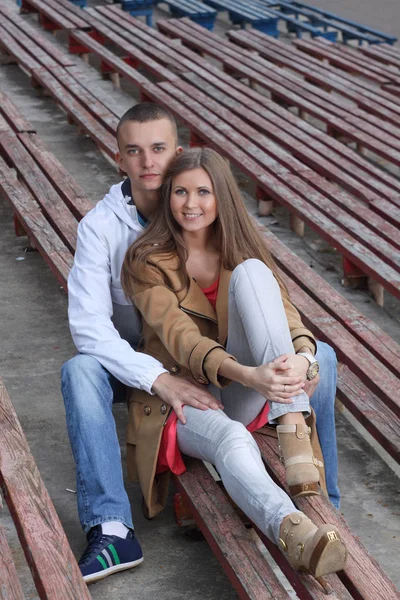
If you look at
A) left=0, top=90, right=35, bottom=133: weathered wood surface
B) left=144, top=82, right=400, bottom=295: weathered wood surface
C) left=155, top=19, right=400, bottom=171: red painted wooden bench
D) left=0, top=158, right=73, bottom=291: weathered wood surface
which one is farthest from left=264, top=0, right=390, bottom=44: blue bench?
left=0, top=158, right=73, bottom=291: weathered wood surface

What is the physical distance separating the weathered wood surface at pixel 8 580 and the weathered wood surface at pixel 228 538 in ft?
1.71

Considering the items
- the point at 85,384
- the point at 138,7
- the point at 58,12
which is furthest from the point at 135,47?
the point at 85,384

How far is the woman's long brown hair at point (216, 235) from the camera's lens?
2922mm

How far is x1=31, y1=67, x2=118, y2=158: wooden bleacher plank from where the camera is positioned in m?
5.68

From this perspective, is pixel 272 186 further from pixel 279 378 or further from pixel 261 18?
pixel 261 18

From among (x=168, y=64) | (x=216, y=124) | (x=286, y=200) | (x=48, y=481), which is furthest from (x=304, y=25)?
(x=48, y=481)

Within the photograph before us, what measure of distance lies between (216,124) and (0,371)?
2859 mm

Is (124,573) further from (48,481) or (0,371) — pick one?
(0,371)

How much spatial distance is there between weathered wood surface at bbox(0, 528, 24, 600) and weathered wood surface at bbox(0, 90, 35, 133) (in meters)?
3.98

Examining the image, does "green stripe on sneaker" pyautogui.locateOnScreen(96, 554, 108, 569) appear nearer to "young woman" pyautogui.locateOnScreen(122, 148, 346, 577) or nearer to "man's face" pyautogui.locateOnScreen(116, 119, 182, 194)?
"young woman" pyautogui.locateOnScreen(122, 148, 346, 577)

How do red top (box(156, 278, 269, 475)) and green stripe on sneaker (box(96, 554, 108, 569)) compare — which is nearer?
green stripe on sneaker (box(96, 554, 108, 569))

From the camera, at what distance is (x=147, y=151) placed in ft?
9.98

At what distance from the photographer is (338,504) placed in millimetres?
Answer: 2908

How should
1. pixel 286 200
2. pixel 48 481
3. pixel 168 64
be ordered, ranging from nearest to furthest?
pixel 48 481 < pixel 286 200 < pixel 168 64
